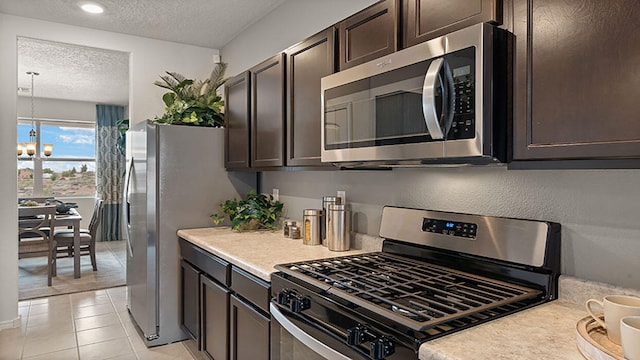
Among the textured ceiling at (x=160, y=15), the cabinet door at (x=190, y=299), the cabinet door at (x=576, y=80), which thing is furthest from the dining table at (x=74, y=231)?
the cabinet door at (x=576, y=80)

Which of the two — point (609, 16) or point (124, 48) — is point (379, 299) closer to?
point (609, 16)

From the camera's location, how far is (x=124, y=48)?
3754 mm

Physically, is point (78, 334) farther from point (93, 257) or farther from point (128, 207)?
point (93, 257)

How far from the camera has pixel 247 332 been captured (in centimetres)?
196

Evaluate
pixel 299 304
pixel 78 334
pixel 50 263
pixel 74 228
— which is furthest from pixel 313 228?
pixel 74 228

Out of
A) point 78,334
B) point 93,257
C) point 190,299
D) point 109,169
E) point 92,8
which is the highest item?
point 92,8

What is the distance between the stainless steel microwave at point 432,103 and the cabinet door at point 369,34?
84mm

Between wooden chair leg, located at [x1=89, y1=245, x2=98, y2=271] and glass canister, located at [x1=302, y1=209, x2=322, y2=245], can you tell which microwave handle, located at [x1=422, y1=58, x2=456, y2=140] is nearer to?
glass canister, located at [x1=302, y1=209, x2=322, y2=245]

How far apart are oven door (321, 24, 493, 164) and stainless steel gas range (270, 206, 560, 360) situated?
1.35 feet

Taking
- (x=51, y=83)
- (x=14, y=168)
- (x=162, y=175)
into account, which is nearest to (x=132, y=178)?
(x=162, y=175)

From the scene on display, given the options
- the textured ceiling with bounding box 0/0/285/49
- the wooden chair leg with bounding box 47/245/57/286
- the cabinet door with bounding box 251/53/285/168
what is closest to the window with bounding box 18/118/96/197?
the wooden chair leg with bounding box 47/245/57/286

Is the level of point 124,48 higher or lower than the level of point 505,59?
higher

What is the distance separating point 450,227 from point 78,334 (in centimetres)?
310

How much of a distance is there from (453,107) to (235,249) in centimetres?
149
